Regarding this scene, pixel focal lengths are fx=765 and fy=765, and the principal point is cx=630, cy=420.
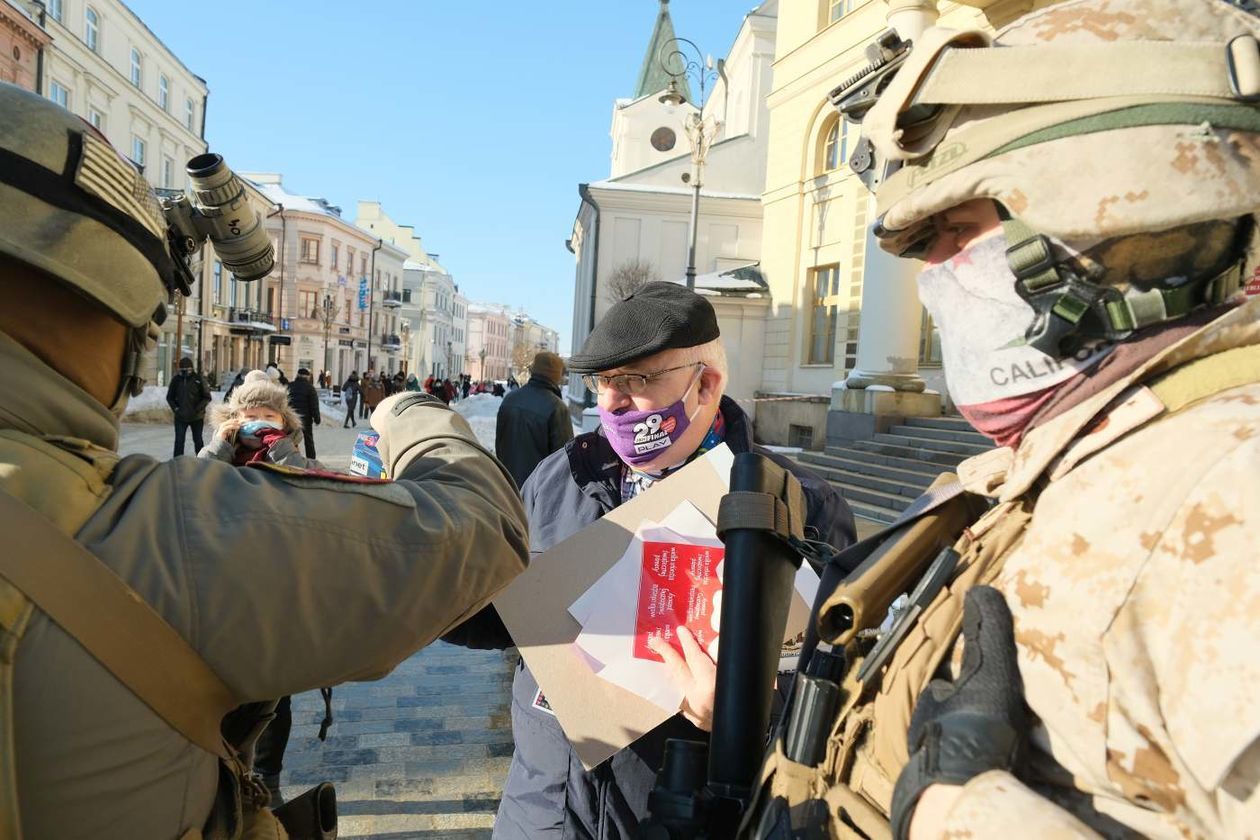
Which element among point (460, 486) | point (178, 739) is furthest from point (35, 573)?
point (460, 486)

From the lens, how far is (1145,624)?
30.1 inches

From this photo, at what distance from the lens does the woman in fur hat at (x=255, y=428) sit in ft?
11.8

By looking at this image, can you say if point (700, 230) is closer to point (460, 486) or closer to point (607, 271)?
point (607, 271)

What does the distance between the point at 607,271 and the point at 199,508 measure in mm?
27864

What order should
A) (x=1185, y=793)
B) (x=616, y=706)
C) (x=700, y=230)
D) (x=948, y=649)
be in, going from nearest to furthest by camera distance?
(x=1185, y=793) < (x=948, y=649) < (x=616, y=706) < (x=700, y=230)

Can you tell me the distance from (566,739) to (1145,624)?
4.50 ft

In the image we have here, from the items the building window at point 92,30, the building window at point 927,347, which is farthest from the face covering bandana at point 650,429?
the building window at point 92,30

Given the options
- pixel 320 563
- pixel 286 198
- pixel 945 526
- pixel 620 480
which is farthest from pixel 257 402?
pixel 286 198

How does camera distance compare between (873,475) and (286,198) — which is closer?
(873,475)

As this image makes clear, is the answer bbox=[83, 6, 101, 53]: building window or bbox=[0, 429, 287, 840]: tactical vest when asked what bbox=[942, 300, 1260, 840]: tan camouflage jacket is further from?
→ bbox=[83, 6, 101, 53]: building window

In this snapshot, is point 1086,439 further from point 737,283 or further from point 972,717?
point 737,283

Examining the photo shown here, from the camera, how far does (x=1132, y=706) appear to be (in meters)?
0.76

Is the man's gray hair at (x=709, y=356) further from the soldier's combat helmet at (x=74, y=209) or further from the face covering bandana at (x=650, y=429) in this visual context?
the soldier's combat helmet at (x=74, y=209)

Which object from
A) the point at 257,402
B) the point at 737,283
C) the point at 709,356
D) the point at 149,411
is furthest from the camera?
the point at 737,283
